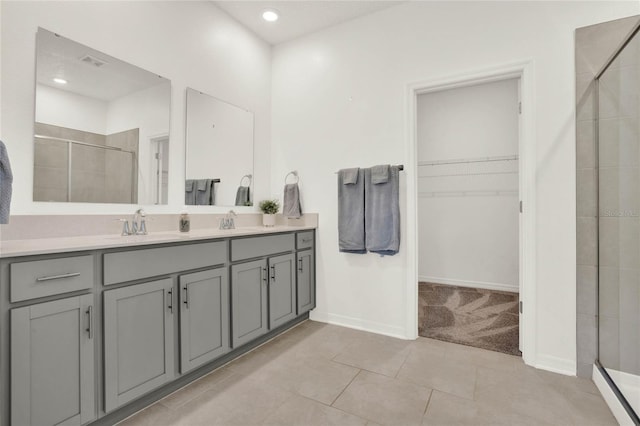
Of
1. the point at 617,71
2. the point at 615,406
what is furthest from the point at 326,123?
the point at 615,406

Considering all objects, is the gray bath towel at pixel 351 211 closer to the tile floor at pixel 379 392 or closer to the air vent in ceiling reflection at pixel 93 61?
the tile floor at pixel 379 392

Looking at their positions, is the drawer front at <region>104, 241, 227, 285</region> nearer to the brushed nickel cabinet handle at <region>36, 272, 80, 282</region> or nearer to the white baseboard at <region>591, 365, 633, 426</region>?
the brushed nickel cabinet handle at <region>36, 272, 80, 282</region>

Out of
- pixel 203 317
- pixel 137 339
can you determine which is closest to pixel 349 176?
pixel 203 317

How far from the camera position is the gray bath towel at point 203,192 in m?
2.65

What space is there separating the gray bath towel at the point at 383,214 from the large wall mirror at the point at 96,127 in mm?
1632

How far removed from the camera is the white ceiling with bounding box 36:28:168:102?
182 cm

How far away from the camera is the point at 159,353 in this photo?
1.76 meters

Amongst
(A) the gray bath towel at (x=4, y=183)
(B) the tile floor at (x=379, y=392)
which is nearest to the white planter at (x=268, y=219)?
(B) the tile floor at (x=379, y=392)

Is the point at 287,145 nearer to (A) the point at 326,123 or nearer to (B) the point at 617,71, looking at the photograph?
(A) the point at 326,123

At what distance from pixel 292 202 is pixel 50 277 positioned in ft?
6.67

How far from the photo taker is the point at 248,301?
2.34 meters

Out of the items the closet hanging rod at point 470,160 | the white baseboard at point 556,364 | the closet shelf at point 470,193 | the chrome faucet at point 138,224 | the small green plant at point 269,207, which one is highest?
the closet hanging rod at point 470,160

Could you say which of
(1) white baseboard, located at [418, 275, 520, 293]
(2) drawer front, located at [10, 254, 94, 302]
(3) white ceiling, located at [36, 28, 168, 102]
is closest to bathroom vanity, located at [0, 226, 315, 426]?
(2) drawer front, located at [10, 254, 94, 302]

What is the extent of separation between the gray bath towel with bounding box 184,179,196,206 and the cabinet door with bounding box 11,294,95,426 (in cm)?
118
